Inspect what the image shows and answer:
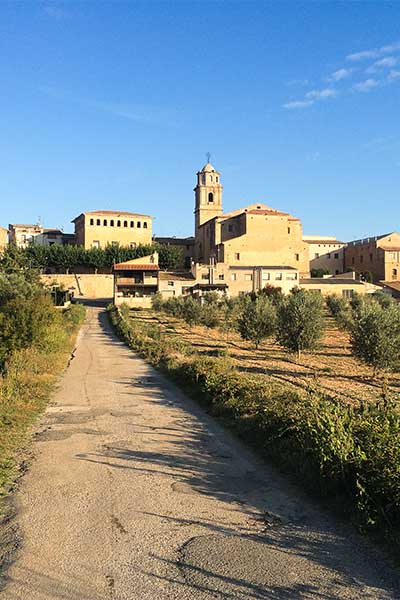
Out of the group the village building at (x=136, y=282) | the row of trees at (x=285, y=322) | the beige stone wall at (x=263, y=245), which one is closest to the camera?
the row of trees at (x=285, y=322)

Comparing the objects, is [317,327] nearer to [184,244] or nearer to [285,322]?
[285,322]

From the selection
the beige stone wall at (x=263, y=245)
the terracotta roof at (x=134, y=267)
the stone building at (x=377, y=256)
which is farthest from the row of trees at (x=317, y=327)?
the stone building at (x=377, y=256)

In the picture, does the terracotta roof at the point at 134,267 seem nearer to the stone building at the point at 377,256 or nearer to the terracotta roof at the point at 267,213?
the terracotta roof at the point at 267,213

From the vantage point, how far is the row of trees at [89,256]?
251 ft

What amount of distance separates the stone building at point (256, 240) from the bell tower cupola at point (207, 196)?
5.79 m

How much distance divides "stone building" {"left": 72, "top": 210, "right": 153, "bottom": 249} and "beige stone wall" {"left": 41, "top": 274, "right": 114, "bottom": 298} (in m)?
11.2

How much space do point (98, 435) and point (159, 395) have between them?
148 inches

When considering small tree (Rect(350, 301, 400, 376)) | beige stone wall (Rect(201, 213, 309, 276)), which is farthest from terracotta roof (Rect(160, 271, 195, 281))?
small tree (Rect(350, 301, 400, 376))

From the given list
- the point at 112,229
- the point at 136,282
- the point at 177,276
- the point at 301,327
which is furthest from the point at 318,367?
the point at 112,229

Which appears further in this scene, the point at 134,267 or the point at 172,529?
the point at 134,267

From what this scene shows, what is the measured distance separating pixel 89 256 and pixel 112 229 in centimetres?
1022

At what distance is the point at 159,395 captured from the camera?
1220 cm

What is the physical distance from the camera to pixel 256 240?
75.3m

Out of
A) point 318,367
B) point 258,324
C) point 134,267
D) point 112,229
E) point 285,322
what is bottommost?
point 318,367
